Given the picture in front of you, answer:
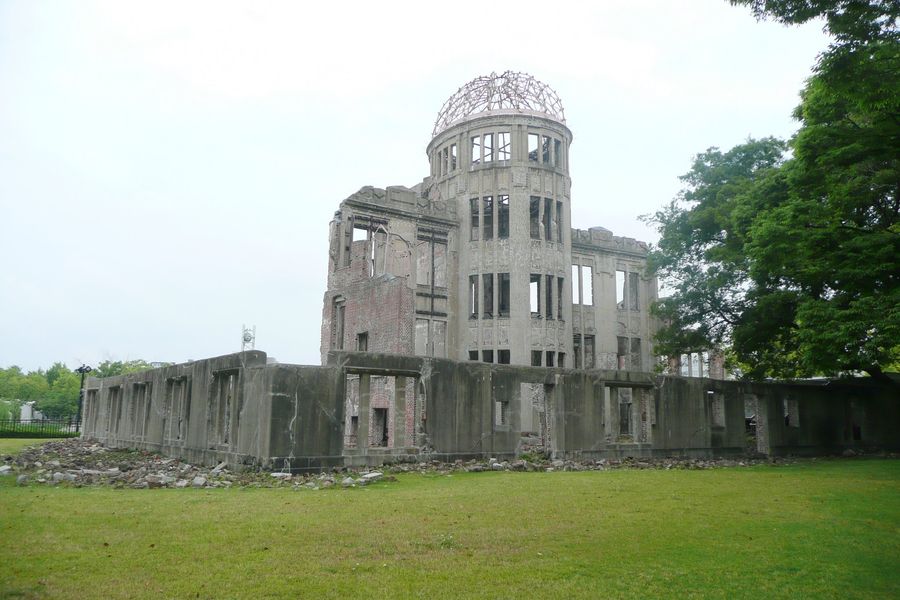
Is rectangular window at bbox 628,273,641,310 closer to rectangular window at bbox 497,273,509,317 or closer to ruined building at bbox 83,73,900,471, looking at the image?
ruined building at bbox 83,73,900,471

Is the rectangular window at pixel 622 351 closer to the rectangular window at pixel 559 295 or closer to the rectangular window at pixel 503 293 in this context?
the rectangular window at pixel 559 295

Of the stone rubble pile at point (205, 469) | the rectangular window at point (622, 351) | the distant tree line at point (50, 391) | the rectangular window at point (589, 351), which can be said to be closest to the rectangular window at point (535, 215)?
the rectangular window at point (589, 351)

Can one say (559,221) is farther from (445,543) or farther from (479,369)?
(445,543)

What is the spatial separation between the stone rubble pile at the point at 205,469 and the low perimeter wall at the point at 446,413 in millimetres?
488

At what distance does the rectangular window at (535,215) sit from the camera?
33.8 m

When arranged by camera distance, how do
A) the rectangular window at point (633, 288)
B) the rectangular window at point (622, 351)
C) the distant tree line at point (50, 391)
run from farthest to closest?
1. the distant tree line at point (50, 391)
2. the rectangular window at point (633, 288)
3. the rectangular window at point (622, 351)

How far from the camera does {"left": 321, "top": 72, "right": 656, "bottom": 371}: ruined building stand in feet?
104

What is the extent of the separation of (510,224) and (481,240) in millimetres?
1546

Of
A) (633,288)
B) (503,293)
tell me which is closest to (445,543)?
(503,293)

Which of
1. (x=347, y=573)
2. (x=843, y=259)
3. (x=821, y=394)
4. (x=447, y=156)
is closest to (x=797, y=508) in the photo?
(x=347, y=573)

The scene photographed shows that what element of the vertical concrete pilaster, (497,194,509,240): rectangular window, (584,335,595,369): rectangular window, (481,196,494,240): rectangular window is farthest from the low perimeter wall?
(481,196,494,240): rectangular window

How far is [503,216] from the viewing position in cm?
3428

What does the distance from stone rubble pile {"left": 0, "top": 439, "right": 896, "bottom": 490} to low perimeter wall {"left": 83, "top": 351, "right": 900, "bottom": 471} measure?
1.60ft

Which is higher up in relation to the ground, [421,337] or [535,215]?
[535,215]
